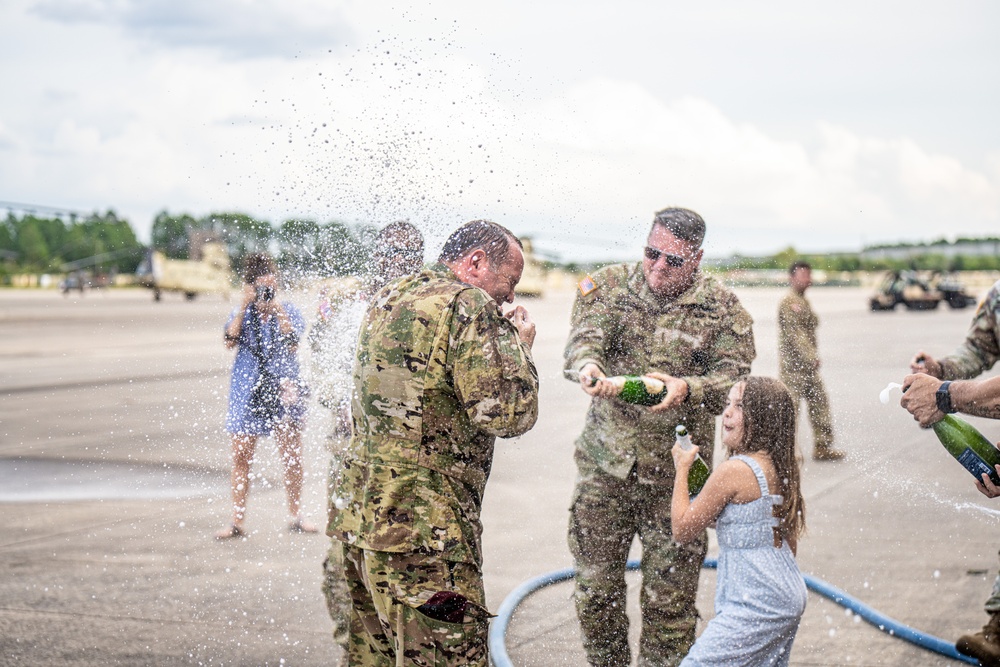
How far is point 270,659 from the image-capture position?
454 centimetres

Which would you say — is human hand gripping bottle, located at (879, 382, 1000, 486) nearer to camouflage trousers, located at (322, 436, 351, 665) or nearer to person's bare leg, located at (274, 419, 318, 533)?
camouflage trousers, located at (322, 436, 351, 665)

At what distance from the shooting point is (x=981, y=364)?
4461 millimetres

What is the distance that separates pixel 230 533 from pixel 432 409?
13.8ft

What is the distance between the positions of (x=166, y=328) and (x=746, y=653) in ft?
99.0

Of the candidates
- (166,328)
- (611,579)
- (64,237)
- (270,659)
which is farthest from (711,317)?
(64,237)

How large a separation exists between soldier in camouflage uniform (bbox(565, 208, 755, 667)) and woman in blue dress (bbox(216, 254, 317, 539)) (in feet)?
8.97

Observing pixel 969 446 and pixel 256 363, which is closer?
pixel 969 446

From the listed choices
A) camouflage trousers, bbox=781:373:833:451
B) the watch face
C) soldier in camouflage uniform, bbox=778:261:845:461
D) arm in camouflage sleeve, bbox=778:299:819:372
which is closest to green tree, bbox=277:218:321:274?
the watch face

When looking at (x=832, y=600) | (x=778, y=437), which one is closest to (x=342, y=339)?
(x=778, y=437)

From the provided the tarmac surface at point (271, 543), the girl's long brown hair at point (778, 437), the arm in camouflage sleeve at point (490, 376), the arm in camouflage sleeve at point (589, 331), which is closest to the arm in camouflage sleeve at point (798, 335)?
the tarmac surface at point (271, 543)

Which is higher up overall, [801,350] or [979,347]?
[979,347]

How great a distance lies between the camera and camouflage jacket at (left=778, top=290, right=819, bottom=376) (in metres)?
9.50

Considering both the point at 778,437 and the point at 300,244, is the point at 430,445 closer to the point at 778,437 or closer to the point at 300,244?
the point at 778,437

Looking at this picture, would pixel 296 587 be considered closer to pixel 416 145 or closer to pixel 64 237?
pixel 416 145
